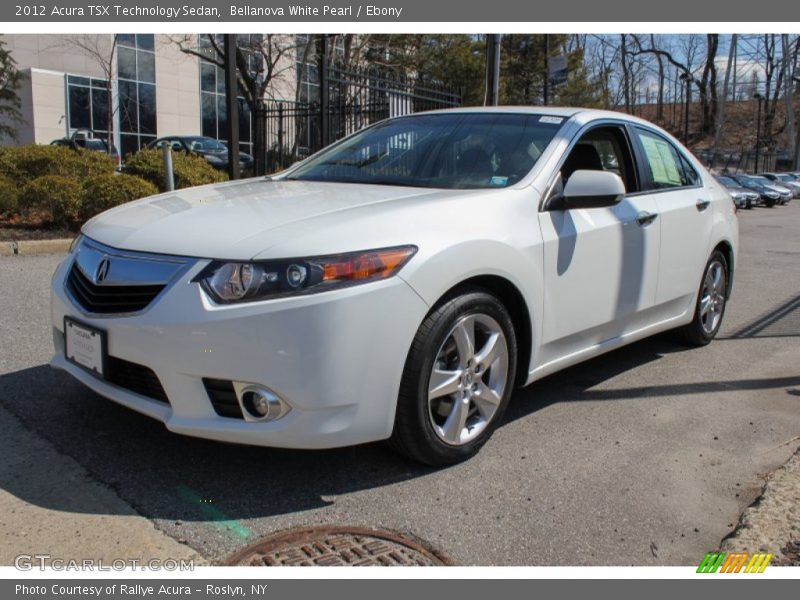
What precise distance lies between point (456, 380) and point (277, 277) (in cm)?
97

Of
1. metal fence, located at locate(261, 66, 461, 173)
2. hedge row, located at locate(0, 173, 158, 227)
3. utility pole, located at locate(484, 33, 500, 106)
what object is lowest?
hedge row, located at locate(0, 173, 158, 227)

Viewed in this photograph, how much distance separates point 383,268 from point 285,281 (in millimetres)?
392

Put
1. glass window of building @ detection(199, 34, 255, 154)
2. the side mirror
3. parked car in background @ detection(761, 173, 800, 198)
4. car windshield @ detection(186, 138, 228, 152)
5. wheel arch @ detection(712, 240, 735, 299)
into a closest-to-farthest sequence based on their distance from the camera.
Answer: the side mirror, wheel arch @ detection(712, 240, 735, 299), car windshield @ detection(186, 138, 228, 152), glass window of building @ detection(199, 34, 255, 154), parked car in background @ detection(761, 173, 800, 198)

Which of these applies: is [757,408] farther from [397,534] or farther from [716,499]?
[397,534]

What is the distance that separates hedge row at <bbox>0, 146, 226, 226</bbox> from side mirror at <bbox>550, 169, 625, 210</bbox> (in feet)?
22.8

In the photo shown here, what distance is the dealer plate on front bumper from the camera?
3066mm

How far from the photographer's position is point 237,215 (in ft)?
10.6

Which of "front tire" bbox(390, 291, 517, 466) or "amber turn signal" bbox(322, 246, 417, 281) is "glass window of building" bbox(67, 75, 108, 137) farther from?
"amber turn signal" bbox(322, 246, 417, 281)

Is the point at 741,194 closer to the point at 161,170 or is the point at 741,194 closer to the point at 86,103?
the point at 86,103

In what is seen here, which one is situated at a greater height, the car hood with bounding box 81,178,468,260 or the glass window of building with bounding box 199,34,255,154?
the glass window of building with bounding box 199,34,255,154

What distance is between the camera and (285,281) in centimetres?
279

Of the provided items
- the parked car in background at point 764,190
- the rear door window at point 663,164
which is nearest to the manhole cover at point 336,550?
the rear door window at point 663,164

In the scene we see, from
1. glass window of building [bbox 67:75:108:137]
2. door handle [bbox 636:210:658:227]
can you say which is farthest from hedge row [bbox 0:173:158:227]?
glass window of building [bbox 67:75:108:137]

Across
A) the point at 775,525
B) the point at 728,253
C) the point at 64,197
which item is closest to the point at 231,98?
the point at 64,197
